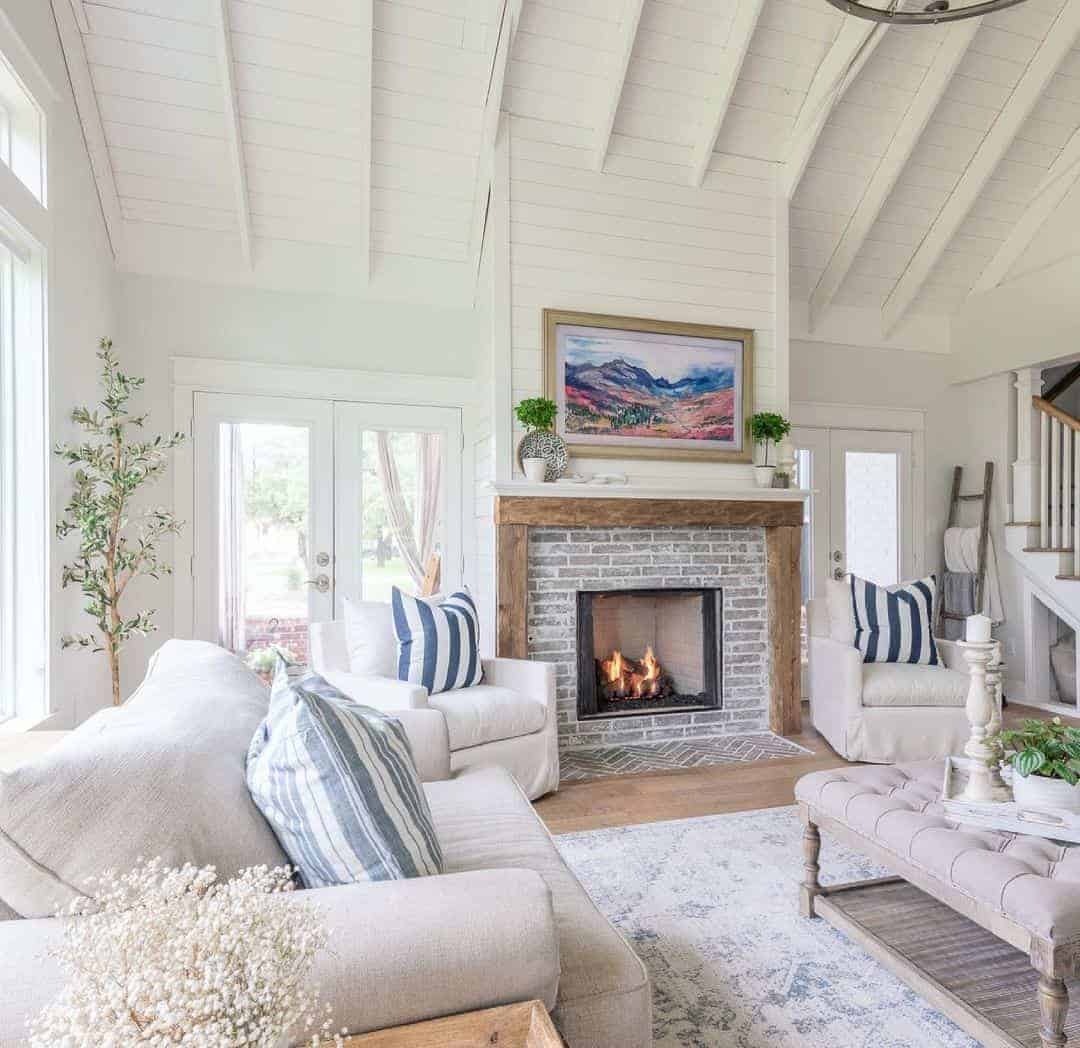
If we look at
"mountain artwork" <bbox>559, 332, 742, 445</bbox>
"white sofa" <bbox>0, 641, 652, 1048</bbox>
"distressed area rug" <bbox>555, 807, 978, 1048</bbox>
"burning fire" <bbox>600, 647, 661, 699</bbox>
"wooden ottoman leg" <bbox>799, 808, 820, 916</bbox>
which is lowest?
"distressed area rug" <bbox>555, 807, 978, 1048</bbox>

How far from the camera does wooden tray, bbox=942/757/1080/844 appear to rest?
184cm

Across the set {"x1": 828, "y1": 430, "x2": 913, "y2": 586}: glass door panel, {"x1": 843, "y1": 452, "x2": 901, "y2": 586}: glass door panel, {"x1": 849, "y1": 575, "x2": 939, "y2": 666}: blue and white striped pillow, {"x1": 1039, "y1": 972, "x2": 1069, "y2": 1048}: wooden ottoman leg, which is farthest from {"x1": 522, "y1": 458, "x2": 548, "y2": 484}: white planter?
{"x1": 1039, "y1": 972, "x2": 1069, "y2": 1048}: wooden ottoman leg

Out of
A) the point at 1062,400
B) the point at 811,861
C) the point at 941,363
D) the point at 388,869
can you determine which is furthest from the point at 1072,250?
the point at 388,869

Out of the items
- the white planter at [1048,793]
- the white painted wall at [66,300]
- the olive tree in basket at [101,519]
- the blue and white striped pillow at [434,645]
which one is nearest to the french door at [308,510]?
the olive tree in basket at [101,519]

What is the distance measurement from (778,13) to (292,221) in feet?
9.18

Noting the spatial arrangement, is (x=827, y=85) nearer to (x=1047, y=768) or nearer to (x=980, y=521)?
(x=980, y=521)

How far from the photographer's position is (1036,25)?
4.12 metres

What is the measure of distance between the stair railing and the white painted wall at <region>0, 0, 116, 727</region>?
563 cm

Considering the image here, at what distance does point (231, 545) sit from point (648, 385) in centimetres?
254

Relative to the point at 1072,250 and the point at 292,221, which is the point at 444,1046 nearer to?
the point at 292,221

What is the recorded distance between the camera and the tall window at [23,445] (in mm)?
2787

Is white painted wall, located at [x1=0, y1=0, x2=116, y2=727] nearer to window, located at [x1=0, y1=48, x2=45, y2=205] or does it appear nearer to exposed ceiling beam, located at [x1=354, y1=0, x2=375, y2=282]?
window, located at [x1=0, y1=48, x2=45, y2=205]

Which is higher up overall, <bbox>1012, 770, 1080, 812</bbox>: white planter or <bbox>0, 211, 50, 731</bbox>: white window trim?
<bbox>0, 211, 50, 731</bbox>: white window trim

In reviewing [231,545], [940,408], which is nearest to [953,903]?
[231,545]
